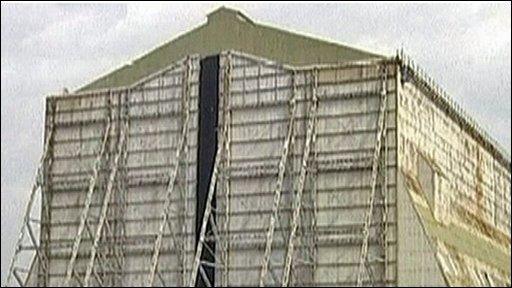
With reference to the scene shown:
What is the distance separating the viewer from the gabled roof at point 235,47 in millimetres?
56125

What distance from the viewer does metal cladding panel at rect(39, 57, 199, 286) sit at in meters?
57.1

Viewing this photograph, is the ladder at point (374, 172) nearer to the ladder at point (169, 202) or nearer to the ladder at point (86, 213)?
the ladder at point (169, 202)

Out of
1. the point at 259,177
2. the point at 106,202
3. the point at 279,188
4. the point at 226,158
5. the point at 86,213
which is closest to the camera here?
the point at 279,188

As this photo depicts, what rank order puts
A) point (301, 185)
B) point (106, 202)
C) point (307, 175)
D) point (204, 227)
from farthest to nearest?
point (106, 202) → point (307, 175) → point (204, 227) → point (301, 185)

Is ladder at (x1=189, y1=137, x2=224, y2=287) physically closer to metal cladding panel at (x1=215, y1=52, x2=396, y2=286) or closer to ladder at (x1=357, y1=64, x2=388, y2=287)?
metal cladding panel at (x1=215, y1=52, x2=396, y2=286)

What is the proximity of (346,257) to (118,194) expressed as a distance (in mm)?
13776

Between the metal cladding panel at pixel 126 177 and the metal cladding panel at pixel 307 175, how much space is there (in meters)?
2.42

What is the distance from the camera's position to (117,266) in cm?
5756

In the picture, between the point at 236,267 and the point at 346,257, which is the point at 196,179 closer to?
the point at 236,267

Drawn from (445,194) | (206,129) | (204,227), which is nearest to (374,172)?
(445,194)

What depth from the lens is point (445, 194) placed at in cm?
5838

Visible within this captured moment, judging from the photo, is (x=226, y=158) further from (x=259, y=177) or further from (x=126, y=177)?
(x=126, y=177)

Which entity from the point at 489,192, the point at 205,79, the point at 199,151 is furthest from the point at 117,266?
the point at 489,192

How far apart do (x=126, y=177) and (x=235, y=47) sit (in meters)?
9.40
